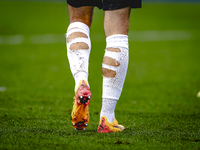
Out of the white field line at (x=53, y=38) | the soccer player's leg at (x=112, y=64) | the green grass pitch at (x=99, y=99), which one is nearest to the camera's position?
the green grass pitch at (x=99, y=99)

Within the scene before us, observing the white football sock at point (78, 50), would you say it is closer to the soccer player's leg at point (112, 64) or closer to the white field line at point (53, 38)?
the soccer player's leg at point (112, 64)

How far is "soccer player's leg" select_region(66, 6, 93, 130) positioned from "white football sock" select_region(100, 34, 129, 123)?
0.13 metres

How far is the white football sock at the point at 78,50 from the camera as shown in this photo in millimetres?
2205

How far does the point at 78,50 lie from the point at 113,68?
0.26 meters

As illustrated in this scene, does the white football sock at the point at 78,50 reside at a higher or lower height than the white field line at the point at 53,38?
lower

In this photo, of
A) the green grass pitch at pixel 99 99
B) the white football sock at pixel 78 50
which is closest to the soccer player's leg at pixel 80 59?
the white football sock at pixel 78 50

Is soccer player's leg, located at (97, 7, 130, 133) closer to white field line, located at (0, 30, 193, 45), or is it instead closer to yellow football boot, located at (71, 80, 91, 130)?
yellow football boot, located at (71, 80, 91, 130)

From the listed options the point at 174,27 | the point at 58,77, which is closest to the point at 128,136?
the point at 58,77

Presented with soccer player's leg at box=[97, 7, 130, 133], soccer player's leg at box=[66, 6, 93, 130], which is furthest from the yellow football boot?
soccer player's leg at box=[97, 7, 130, 133]

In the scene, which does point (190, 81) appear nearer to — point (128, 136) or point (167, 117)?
point (167, 117)

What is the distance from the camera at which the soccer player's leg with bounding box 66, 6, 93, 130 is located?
2.09m

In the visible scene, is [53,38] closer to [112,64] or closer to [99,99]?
[99,99]

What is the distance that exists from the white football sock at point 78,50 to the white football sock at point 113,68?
135 mm

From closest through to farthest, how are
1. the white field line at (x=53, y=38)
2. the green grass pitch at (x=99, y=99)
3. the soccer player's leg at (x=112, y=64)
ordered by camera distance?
1. the green grass pitch at (x=99, y=99)
2. the soccer player's leg at (x=112, y=64)
3. the white field line at (x=53, y=38)
